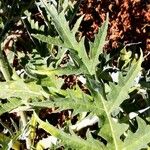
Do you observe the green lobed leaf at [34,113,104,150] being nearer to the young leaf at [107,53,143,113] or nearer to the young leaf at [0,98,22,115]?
the young leaf at [107,53,143,113]

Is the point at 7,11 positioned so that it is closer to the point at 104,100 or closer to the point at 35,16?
the point at 104,100

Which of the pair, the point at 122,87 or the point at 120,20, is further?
the point at 120,20

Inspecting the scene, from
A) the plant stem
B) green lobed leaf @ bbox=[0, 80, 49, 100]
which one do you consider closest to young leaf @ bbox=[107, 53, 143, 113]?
green lobed leaf @ bbox=[0, 80, 49, 100]

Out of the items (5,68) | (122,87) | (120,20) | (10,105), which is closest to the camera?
(122,87)

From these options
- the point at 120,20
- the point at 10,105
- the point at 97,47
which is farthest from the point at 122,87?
the point at 120,20

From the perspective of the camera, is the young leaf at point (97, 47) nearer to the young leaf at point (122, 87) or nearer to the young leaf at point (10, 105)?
the young leaf at point (122, 87)

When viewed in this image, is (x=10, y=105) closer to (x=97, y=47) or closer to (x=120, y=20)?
(x=97, y=47)

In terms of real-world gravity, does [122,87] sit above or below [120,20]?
above

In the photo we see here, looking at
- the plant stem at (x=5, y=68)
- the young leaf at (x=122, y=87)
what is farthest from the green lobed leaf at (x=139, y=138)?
the plant stem at (x=5, y=68)

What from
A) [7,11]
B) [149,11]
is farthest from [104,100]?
[149,11]
